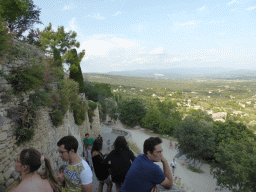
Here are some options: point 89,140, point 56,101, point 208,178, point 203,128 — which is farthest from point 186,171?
point 56,101

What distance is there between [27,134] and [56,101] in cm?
208

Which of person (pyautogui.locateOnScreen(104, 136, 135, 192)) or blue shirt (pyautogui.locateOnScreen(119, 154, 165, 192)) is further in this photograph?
person (pyautogui.locateOnScreen(104, 136, 135, 192))

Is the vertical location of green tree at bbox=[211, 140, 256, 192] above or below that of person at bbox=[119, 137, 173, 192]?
below

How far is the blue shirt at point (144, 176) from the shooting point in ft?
6.25

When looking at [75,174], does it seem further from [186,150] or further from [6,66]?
[186,150]

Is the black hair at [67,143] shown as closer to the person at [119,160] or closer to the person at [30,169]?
the person at [30,169]

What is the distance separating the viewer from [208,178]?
616 inches

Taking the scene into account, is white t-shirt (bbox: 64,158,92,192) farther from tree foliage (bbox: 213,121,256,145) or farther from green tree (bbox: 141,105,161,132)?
green tree (bbox: 141,105,161,132)

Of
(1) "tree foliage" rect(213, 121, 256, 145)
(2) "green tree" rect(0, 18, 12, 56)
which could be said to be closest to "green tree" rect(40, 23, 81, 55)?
(2) "green tree" rect(0, 18, 12, 56)

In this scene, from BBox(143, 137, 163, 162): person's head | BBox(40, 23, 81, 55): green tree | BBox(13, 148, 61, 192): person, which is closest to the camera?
BBox(13, 148, 61, 192): person

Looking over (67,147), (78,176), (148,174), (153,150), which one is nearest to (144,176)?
(148,174)

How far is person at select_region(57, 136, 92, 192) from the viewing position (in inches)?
80.4

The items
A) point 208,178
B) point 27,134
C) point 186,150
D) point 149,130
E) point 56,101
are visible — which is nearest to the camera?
point 27,134

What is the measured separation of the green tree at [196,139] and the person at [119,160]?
666 inches
